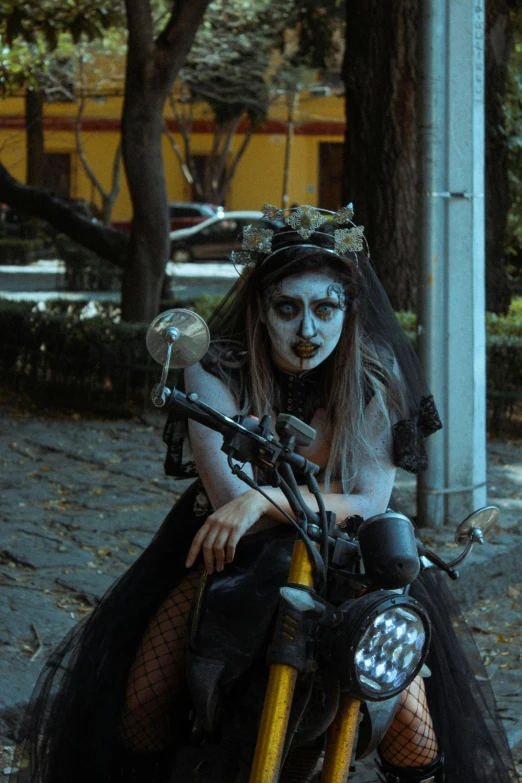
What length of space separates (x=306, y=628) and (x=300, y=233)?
3.49 feet

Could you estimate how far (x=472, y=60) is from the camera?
545cm

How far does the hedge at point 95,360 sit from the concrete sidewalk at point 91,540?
2.06ft

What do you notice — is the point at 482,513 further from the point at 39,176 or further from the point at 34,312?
the point at 39,176

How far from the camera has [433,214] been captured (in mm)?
5477

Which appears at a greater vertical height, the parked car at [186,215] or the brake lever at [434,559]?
the parked car at [186,215]

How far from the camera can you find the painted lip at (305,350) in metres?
2.75

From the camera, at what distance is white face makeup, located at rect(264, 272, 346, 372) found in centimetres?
275

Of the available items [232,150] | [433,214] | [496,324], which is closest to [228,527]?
[433,214]

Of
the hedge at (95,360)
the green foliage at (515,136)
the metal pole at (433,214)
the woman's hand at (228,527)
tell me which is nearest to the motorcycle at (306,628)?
the woman's hand at (228,527)

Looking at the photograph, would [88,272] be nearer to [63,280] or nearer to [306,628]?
[63,280]

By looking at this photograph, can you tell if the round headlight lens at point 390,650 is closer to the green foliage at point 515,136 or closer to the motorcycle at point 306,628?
the motorcycle at point 306,628

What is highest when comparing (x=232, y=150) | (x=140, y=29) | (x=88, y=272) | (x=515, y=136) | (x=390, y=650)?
(x=232, y=150)

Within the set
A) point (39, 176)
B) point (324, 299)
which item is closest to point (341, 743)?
point (324, 299)

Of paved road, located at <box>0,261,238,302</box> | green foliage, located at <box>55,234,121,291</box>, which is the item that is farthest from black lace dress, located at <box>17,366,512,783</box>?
green foliage, located at <box>55,234,121,291</box>
